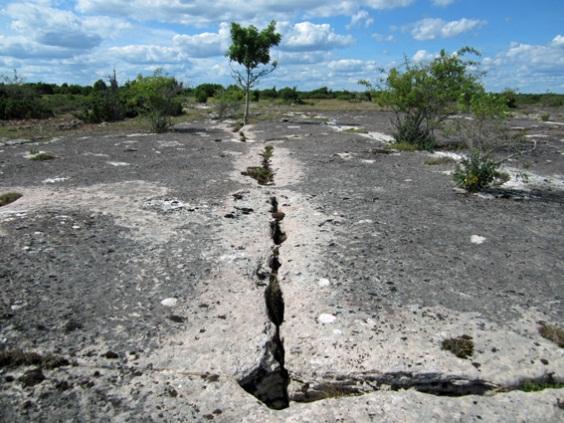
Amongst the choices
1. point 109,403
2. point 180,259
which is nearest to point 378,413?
point 109,403

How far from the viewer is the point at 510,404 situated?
92.8 inches

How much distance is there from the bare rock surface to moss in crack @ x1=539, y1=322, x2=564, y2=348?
0.06 m

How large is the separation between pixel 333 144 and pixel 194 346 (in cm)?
959

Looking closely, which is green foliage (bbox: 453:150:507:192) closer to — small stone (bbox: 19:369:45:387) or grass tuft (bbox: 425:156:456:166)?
grass tuft (bbox: 425:156:456:166)

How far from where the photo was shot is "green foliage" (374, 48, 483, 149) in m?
10.4

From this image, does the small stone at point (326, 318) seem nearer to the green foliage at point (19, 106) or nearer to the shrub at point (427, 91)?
the shrub at point (427, 91)

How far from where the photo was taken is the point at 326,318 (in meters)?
3.02

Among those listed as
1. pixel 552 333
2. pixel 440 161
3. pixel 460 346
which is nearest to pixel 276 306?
pixel 460 346

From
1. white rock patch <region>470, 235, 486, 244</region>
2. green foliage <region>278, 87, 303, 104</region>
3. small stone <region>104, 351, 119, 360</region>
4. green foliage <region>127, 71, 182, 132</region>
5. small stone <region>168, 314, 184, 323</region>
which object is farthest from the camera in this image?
green foliage <region>278, 87, 303, 104</region>

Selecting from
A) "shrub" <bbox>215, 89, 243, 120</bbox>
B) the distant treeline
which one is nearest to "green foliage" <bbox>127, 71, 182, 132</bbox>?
the distant treeline

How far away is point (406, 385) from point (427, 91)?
30.9 feet

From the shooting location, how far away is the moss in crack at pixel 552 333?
283cm

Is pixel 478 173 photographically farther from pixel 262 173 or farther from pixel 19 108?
pixel 19 108

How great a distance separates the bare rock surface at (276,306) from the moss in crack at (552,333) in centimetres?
6
